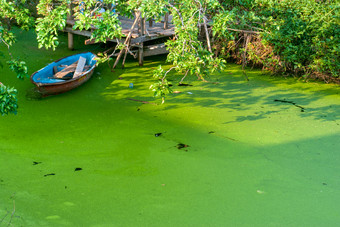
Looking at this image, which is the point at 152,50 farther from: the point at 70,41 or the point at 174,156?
the point at 174,156

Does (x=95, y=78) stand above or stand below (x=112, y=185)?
above

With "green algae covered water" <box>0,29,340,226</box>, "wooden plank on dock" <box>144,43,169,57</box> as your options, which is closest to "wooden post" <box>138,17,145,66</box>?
"wooden plank on dock" <box>144,43,169,57</box>

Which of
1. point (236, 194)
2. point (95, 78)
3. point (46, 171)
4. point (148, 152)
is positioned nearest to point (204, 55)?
point (148, 152)

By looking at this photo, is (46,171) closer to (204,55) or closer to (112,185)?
(112,185)

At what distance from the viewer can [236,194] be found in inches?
138

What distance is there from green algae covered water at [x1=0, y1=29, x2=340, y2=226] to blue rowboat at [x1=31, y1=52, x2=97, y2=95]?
12 centimetres

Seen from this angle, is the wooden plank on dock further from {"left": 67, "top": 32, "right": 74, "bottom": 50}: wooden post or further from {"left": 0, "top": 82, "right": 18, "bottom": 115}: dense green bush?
{"left": 0, "top": 82, "right": 18, "bottom": 115}: dense green bush

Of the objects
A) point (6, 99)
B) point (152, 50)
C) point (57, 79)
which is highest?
point (152, 50)

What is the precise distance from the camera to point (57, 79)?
6.39 m

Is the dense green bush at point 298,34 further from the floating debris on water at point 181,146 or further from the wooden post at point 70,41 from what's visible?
the wooden post at point 70,41

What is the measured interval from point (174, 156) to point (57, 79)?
117 inches

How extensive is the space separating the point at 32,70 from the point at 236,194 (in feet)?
14.8

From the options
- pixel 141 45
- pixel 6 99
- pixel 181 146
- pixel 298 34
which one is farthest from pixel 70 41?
pixel 6 99

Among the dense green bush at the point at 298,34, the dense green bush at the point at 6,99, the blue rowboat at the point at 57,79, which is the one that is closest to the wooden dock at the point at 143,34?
the blue rowboat at the point at 57,79
